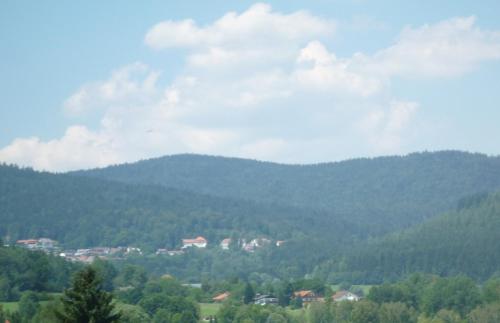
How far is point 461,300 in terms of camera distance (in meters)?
130

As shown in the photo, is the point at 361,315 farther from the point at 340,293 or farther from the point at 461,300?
the point at 340,293

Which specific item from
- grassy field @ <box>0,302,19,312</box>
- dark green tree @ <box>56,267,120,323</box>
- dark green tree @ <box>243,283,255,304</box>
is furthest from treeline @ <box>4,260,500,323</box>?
dark green tree @ <box>56,267,120,323</box>

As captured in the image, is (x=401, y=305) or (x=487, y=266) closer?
(x=401, y=305)

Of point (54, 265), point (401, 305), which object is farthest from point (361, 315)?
point (54, 265)

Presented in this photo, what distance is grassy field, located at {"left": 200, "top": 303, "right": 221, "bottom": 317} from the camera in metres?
131

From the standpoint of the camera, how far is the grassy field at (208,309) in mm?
131125

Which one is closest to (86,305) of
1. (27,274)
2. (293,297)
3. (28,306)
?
(28,306)

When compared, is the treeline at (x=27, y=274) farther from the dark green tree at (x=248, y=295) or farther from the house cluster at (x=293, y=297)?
the dark green tree at (x=248, y=295)

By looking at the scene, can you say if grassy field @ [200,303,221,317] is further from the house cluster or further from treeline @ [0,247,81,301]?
treeline @ [0,247,81,301]

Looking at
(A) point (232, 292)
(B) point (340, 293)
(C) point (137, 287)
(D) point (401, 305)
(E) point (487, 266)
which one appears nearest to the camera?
(D) point (401, 305)

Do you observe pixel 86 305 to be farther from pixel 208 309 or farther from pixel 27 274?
pixel 208 309

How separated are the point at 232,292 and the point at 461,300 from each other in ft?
109

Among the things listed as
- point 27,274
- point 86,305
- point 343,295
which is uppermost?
point 27,274

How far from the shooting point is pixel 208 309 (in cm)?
13675
